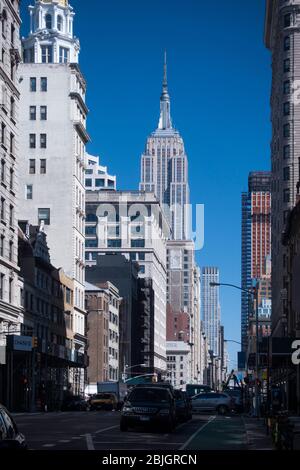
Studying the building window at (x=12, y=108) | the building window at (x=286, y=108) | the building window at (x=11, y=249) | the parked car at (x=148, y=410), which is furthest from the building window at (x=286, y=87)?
the parked car at (x=148, y=410)

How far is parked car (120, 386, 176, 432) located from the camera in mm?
40438

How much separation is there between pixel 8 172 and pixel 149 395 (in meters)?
48.0

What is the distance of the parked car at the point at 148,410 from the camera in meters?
40.4

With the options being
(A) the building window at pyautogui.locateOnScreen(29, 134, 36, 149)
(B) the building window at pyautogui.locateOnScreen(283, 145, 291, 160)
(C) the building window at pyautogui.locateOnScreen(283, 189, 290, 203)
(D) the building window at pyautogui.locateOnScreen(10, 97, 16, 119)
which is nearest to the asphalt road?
(D) the building window at pyautogui.locateOnScreen(10, 97, 16, 119)

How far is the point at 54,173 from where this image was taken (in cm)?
12875

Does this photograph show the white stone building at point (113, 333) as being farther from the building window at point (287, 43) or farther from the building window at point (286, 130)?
the building window at point (287, 43)

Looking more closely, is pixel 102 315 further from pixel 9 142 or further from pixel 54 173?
pixel 9 142

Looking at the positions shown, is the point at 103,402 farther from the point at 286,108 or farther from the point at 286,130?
the point at 286,108

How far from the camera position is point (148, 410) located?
133 ft

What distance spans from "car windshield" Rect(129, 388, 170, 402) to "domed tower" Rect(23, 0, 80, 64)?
120133 mm

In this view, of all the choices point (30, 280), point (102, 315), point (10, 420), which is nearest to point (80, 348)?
point (102, 315)

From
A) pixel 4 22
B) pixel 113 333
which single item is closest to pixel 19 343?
pixel 4 22

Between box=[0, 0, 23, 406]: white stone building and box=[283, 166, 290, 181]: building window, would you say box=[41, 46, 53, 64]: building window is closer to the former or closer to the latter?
box=[283, 166, 290, 181]: building window

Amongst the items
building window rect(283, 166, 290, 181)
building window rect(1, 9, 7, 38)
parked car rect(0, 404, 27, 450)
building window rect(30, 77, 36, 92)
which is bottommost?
parked car rect(0, 404, 27, 450)
